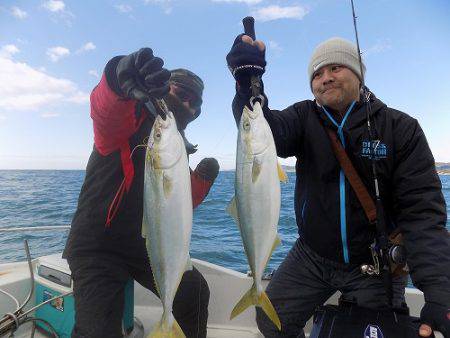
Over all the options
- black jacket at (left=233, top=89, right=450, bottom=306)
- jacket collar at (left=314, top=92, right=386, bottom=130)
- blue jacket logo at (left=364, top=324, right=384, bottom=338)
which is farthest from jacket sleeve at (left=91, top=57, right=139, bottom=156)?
blue jacket logo at (left=364, top=324, right=384, bottom=338)

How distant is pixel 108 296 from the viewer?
2.99m

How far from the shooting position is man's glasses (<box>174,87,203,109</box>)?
10.9 ft

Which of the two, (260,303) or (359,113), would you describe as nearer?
(260,303)

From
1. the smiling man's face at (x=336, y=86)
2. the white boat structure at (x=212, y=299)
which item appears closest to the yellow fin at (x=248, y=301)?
the smiling man's face at (x=336, y=86)

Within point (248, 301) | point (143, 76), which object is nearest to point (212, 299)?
point (248, 301)

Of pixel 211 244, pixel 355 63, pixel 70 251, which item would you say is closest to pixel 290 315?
pixel 70 251

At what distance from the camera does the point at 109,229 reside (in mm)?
3080

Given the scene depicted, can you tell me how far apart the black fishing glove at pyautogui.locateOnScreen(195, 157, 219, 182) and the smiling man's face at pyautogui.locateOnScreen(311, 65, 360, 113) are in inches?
47.5

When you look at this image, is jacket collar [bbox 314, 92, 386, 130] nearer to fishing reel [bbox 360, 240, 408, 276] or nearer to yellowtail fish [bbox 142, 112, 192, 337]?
fishing reel [bbox 360, 240, 408, 276]

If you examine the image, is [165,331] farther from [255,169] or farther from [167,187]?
[255,169]

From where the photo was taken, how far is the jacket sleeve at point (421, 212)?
2.42m

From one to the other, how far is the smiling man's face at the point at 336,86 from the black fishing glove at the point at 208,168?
3.96 ft

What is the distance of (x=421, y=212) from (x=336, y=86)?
121 cm

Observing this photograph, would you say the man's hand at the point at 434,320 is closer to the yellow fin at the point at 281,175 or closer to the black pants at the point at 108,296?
the yellow fin at the point at 281,175
